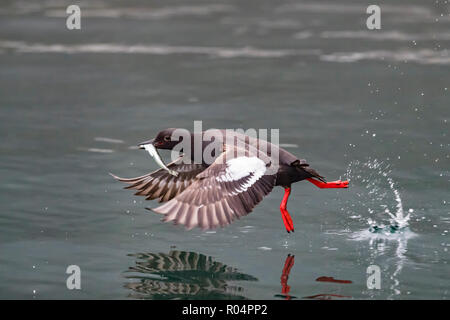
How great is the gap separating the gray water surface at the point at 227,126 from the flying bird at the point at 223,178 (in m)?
0.63

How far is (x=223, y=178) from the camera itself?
318 inches

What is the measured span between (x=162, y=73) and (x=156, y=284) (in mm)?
8767

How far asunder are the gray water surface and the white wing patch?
0.88 metres

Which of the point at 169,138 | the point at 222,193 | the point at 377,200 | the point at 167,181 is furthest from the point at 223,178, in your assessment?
the point at 377,200

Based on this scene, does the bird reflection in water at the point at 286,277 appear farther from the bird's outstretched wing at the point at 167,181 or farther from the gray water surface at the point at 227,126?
the bird's outstretched wing at the point at 167,181

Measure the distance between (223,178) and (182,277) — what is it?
3.44 ft

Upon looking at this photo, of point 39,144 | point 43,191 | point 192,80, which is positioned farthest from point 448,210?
point 192,80

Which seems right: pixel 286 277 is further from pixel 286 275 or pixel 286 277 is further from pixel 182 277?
pixel 182 277

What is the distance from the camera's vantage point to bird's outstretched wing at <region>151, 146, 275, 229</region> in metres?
7.80

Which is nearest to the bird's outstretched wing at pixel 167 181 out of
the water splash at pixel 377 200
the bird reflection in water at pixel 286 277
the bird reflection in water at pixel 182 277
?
the bird reflection in water at pixel 182 277

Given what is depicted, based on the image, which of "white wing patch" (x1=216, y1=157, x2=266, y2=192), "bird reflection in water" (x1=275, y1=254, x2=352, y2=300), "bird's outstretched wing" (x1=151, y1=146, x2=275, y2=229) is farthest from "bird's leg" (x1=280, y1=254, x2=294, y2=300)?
"white wing patch" (x1=216, y1=157, x2=266, y2=192)

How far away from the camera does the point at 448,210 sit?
9664 millimetres

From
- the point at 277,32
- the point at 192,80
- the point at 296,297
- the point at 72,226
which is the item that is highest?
the point at 277,32

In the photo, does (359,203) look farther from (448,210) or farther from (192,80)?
(192,80)
